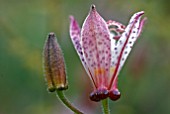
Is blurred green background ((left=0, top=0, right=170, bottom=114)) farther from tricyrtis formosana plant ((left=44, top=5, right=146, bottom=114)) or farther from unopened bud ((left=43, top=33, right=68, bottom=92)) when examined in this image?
unopened bud ((left=43, top=33, right=68, bottom=92))

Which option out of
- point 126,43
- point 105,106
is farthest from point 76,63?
point 105,106

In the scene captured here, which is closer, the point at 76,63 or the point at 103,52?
the point at 103,52

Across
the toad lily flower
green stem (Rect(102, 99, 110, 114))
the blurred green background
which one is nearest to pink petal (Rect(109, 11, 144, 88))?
the toad lily flower

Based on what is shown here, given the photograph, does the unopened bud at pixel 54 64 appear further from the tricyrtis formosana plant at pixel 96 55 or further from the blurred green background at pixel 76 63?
the blurred green background at pixel 76 63

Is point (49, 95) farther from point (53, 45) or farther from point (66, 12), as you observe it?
point (53, 45)

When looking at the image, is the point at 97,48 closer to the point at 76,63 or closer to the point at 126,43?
A: the point at 126,43

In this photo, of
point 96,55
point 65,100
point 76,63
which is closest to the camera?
Result: point 65,100

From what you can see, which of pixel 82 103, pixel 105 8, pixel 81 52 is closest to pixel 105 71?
pixel 81 52

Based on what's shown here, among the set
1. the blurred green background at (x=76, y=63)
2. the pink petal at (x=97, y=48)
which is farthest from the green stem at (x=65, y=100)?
the blurred green background at (x=76, y=63)
